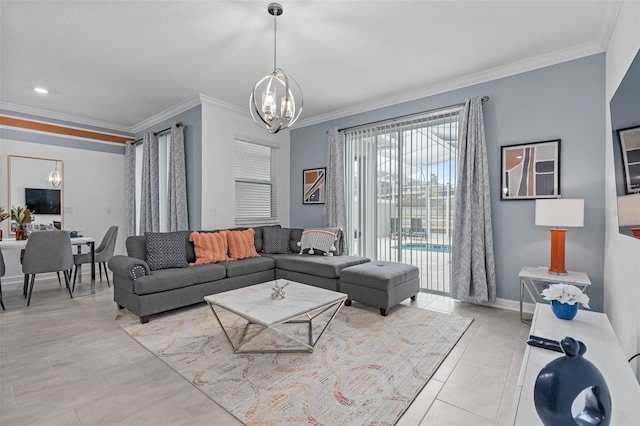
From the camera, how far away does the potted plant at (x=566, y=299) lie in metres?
1.92

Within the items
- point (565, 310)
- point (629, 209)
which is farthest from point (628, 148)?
point (565, 310)

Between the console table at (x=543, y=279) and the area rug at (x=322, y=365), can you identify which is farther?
the console table at (x=543, y=279)

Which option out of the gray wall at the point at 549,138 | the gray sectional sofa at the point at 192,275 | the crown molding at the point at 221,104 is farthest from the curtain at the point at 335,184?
the gray wall at the point at 549,138

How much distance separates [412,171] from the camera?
4379 millimetres

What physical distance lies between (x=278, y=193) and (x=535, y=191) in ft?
13.2

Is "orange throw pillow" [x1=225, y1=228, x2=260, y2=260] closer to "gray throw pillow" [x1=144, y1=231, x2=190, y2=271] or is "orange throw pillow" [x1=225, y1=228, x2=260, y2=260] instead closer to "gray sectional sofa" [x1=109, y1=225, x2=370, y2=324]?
"gray sectional sofa" [x1=109, y1=225, x2=370, y2=324]

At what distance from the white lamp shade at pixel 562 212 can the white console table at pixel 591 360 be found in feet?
3.38

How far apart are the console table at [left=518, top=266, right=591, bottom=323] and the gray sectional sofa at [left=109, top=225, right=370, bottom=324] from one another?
1877 mm

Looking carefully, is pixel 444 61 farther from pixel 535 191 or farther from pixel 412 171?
pixel 535 191

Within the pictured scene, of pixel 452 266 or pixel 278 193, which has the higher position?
pixel 278 193

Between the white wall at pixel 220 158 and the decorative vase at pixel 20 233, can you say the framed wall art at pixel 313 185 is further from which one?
the decorative vase at pixel 20 233

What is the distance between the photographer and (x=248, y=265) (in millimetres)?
4145

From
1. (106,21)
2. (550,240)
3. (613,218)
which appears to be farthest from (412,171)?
(106,21)

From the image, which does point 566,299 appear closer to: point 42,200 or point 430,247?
point 430,247
